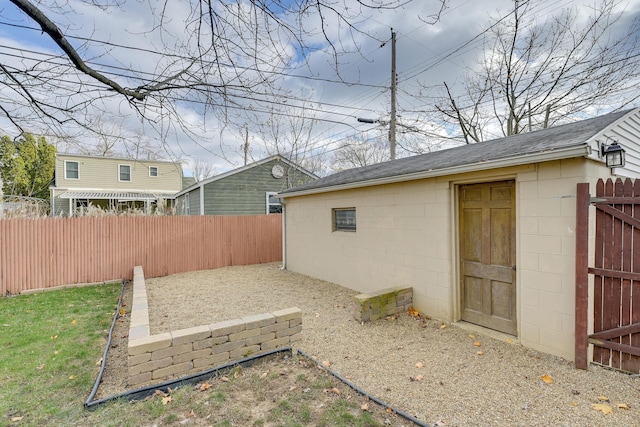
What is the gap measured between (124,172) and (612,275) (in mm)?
22774

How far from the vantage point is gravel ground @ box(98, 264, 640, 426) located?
8.31 feet

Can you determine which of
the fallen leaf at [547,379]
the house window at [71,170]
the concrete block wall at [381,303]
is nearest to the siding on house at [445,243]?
the concrete block wall at [381,303]

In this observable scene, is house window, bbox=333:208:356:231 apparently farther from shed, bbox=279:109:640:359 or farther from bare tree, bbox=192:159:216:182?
bare tree, bbox=192:159:216:182

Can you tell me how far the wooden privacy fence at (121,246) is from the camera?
22.8 feet

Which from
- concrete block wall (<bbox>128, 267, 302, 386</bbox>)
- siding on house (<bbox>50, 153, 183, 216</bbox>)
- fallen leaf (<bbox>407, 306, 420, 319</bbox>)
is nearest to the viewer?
concrete block wall (<bbox>128, 267, 302, 386</bbox>)

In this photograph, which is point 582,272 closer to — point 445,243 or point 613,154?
point 613,154

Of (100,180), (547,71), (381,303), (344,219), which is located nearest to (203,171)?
(100,180)

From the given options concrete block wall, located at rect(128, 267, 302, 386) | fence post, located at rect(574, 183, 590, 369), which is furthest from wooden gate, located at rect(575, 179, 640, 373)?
concrete block wall, located at rect(128, 267, 302, 386)

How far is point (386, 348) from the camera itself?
3.80m

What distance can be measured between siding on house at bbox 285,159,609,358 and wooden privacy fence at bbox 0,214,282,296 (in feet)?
10.2

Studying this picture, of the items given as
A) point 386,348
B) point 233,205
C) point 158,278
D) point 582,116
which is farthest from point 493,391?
point 233,205

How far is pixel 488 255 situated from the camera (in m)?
4.28

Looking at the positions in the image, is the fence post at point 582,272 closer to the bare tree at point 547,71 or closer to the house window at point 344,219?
the house window at point 344,219

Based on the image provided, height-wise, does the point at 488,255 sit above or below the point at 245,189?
below
